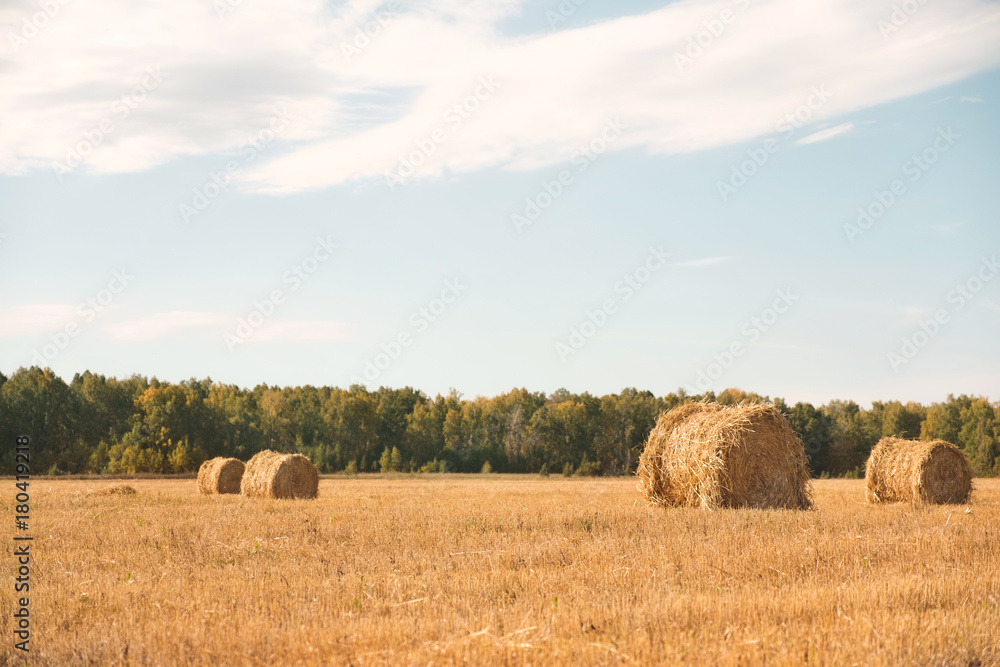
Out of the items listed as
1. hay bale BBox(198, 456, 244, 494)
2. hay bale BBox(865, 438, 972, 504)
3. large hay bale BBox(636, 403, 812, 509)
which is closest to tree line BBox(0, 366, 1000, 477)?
hay bale BBox(198, 456, 244, 494)

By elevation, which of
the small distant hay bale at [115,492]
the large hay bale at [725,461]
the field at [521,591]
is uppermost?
the large hay bale at [725,461]

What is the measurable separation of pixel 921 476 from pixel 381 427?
57.0 metres

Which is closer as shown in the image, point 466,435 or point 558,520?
point 558,520

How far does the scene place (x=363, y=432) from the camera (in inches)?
2741

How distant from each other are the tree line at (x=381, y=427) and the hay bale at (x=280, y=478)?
2857cm

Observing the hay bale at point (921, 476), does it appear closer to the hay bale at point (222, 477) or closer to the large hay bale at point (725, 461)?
the large hay bale at point (725, 461)

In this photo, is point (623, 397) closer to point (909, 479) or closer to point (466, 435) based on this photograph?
point (466, 435)

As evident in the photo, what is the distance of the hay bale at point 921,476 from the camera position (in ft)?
62.0

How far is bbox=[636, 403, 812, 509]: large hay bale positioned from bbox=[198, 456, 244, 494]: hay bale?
45.8 ft

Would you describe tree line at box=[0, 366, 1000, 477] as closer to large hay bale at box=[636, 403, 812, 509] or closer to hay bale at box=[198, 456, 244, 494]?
hay bale at box=[198, 456, 244, 494]

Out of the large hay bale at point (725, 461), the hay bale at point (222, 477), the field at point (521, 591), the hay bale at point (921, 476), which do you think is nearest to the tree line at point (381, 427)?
the hay bale at point (222, 477)

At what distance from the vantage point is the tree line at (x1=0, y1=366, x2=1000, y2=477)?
174ft

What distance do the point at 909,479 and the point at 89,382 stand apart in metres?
56.5

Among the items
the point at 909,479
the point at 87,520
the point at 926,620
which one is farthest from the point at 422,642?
the point at 909,479
